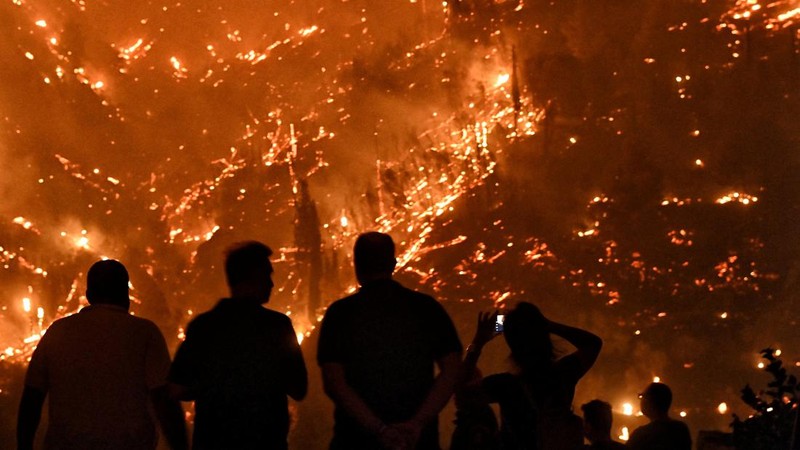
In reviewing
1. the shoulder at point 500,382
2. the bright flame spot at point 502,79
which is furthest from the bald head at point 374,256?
the bright flame spot at point 502,79

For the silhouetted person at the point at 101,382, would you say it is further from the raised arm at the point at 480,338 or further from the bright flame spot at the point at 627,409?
the bright flame spot at the point at 627,409

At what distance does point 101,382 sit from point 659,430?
2425 mm

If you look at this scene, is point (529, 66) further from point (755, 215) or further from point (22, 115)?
point (22, 115)

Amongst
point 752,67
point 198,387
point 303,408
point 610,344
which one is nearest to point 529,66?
point 752,67

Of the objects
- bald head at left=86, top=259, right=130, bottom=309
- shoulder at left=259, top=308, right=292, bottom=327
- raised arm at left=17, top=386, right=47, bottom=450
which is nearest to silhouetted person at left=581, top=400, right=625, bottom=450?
shoulder at left=259, top=308, right=292, bottom=327

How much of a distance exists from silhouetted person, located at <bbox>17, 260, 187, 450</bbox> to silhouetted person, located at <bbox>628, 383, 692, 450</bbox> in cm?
214

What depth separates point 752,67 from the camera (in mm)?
15859

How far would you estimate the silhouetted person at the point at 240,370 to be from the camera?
2889 mm

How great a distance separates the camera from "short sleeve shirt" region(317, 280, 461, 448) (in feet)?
9.52

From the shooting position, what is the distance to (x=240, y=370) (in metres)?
2.92

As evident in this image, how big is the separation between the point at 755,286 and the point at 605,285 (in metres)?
2.29

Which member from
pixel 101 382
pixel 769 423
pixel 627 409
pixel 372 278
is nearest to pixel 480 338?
pixel 372 278

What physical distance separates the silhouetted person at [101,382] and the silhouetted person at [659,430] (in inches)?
84.3

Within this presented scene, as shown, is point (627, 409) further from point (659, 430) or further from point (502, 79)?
point (659, 430)
